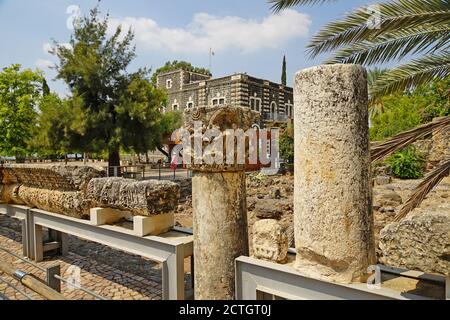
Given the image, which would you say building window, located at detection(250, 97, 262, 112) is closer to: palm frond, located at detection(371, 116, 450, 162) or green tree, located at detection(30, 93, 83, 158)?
green tree, located at detection(30, 93, 83, 158)

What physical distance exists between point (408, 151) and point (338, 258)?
49.1ft

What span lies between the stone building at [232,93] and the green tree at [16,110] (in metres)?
12.2

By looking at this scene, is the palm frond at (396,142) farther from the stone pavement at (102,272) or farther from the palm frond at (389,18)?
the stone pavement at (102,272)

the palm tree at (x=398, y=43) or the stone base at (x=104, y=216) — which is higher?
the palm tree at (x=398, y=43)

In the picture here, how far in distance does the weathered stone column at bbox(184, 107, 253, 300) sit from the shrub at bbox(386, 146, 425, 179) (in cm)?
1410

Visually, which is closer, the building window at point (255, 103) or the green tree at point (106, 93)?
the green tree at point (106, 93)

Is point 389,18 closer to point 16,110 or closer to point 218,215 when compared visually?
point 218,215

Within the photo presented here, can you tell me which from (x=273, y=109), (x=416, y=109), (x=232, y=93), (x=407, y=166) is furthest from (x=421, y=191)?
(x=273, y=109)

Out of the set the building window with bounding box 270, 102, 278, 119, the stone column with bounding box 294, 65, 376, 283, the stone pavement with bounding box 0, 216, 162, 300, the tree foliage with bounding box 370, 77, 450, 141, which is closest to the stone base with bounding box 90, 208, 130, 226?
the stone pavement with bounding box 0, 216, 162, 300

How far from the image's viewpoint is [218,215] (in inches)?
115

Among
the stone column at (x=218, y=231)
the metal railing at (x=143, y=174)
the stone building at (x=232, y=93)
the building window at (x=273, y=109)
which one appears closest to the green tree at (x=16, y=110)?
the metal railing at (x=143, y=174)

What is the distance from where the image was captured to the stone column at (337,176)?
224 cm

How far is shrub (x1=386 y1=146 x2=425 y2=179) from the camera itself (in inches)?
579
